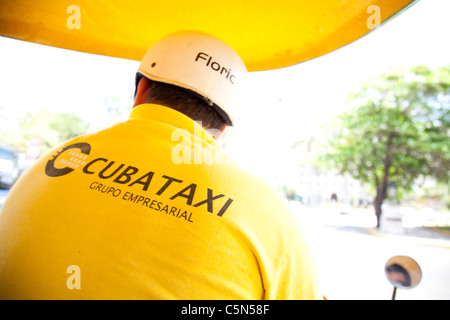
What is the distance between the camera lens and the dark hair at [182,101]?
140 centimetres

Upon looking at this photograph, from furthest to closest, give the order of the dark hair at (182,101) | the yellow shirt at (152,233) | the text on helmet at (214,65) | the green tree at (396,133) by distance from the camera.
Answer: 1. the green tree at (396,133)
2. the text on helmet at (214,65)
3. the dark hair at (182,101)
4. the yellow shirt at (152,233)

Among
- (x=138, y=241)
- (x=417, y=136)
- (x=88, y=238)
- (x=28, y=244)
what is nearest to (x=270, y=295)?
(x=138, y=241)

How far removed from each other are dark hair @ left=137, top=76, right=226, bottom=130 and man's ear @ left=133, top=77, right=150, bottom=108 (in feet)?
0.09

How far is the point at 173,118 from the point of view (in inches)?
46.0

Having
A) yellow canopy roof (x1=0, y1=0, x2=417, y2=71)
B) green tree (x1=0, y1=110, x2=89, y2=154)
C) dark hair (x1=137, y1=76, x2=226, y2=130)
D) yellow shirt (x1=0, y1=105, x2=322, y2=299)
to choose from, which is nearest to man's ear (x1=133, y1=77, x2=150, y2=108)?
dark hair (x1=137, y1=76, x2=226, y2=130)

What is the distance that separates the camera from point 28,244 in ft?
2.89

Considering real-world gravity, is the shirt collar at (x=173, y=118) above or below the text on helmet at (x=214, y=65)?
below

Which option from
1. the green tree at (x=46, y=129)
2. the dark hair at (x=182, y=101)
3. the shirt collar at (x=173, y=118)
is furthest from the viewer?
the green tree at (x=46, y=129)

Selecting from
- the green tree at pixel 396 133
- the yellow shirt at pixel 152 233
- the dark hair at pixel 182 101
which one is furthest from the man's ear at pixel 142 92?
the green tree at pixel 396 133

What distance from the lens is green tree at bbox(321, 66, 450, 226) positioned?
13.9 meters

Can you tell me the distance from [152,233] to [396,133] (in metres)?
15.9

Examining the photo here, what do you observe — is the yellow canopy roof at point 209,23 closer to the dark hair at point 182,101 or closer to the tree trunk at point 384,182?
the dark hair at point 182,101

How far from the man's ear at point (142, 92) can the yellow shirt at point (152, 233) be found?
499 millimetres

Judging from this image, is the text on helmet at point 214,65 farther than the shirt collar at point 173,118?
Yes
